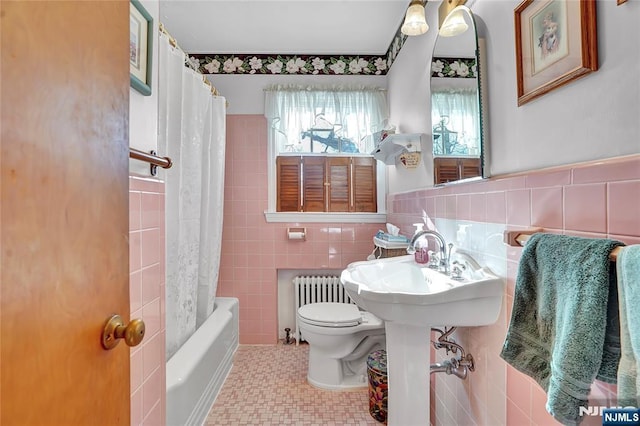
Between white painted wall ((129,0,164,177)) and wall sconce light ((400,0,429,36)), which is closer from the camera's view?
white painted wall ((129,0,164,177))

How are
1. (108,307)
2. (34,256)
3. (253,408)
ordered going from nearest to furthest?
(34,256)
(108,307)
(253,408)

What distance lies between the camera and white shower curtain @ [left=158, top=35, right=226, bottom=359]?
5.32 ft

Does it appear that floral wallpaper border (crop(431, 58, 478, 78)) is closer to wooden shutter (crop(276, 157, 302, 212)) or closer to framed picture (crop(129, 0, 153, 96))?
framed picture (crop(129, 0, 153, 96))

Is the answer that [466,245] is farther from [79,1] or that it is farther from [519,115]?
[79,1]

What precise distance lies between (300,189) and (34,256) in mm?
2159

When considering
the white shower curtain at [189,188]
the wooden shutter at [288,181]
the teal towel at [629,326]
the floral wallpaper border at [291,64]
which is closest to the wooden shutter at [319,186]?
the wooden shutter at [288,181]

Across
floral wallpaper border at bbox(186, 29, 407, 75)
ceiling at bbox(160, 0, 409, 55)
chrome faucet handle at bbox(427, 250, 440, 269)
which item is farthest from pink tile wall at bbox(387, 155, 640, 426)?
floral wallpaper border at bbox(186, 29, 407, 75)

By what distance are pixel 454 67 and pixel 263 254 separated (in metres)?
1.85

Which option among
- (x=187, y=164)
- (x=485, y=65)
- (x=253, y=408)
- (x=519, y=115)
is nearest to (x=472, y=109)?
(x=485, y=65)

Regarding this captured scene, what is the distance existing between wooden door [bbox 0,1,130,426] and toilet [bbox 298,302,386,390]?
1333mm

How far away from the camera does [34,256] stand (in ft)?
1.33

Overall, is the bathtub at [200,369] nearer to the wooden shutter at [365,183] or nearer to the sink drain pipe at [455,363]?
the sink drain pipe at [455,363]

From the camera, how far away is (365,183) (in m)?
2.57

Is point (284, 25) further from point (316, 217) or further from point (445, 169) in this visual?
point (445, 169)
